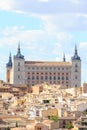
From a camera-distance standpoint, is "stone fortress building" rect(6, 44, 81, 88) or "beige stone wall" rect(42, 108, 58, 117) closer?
"beige stone wall" rect(42, 108, 58, 117)

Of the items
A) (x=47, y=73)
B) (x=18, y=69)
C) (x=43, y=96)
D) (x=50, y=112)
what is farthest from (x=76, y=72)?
(x=50, y=112)

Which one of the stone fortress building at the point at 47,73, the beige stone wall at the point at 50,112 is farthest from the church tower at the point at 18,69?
the beige stone wall at the point at 50,112

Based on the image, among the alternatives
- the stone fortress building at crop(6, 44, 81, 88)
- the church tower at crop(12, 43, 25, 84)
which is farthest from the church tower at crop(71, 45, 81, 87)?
the church tower at crop(12, 43, 25, 84)

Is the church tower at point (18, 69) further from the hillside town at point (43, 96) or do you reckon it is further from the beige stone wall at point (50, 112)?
the beige stone wall at point (50, 112)

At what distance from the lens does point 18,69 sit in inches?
6698

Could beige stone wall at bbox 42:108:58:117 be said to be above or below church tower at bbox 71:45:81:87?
below

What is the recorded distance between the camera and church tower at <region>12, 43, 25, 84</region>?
552ft

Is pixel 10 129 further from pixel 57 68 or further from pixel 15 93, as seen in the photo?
pixel 57 68

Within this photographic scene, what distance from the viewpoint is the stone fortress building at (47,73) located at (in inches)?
6565

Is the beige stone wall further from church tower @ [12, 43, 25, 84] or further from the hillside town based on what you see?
church tower @ [12, 43, 25, 84]

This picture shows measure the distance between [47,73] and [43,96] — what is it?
5350cm

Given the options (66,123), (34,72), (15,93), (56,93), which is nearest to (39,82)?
(34,72)

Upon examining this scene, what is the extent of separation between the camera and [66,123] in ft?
225

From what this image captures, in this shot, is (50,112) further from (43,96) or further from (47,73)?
(47,73)
